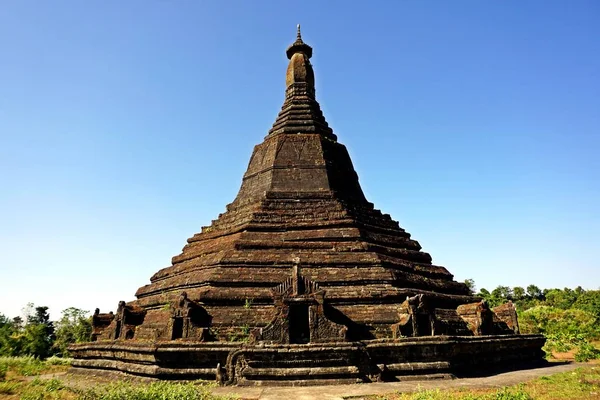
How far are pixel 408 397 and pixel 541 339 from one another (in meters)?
10.6

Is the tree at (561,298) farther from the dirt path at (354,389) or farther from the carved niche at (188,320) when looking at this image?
the carved niche at (188,320)

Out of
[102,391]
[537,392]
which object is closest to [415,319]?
[537,392]

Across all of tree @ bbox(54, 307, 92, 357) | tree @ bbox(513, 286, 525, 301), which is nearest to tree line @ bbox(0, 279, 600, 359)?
tree @ bbox(54, 307, 92, 357)

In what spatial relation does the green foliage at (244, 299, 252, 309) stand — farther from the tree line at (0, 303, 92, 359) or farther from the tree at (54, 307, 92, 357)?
the tree at (54, 307, 92, 357)

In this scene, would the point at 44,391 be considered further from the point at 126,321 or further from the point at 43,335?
the point at 43,335

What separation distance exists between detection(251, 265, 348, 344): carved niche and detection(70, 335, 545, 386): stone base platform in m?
0.36

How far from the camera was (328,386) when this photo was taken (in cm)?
1100

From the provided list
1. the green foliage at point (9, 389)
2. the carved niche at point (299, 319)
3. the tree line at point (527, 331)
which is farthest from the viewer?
the tree line at point (527, 331)

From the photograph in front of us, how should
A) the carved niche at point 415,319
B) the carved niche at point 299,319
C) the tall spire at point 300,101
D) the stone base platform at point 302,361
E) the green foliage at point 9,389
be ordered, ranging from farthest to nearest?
the tall spire at point 300,101, the carved niche at point 415,319, the carved niche at point 299,319, the stone base platform at point 302,361, the green foliage at point 9,389

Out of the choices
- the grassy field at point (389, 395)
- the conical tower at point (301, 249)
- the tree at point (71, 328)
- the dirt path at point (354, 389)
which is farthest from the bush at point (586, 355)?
the tree at point (71, 328)

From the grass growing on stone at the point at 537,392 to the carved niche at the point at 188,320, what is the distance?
520 centimetres

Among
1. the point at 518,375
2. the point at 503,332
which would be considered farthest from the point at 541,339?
the point at 518,375

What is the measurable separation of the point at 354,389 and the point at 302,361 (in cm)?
154

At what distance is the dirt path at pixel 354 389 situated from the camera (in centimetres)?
967
